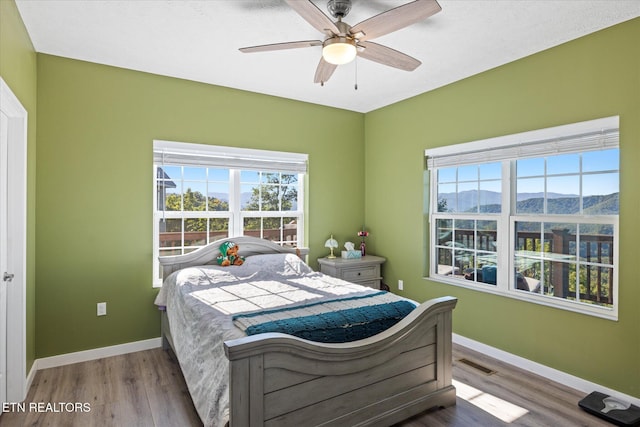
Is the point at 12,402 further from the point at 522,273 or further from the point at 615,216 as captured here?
the point at 615,216

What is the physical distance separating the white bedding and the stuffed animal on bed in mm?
102

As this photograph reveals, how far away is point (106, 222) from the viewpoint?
11.0ft

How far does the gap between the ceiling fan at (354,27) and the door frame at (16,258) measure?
5.46 feet

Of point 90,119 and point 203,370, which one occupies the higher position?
point 90,119

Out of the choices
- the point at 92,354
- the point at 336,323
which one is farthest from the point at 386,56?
the point at 92,354

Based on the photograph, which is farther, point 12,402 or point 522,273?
point 522,273

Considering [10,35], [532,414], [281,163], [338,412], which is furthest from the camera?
[281,163]

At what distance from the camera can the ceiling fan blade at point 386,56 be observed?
2.34 meters

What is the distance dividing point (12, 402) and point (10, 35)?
230cm

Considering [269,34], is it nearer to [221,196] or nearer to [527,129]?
[221,196]

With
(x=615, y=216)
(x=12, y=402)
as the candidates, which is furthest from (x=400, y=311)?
(x=12, y=402)

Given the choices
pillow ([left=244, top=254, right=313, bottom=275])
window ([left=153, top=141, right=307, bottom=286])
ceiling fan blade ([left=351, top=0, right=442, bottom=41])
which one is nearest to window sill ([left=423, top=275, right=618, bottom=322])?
pillow ([left=244, top=254, right=313, bottom=275])

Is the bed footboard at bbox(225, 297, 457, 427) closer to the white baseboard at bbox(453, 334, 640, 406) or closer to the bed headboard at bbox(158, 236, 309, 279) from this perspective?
the white baseboard at bbox(453, 334, 640, 406)

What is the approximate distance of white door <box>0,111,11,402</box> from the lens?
234cm
